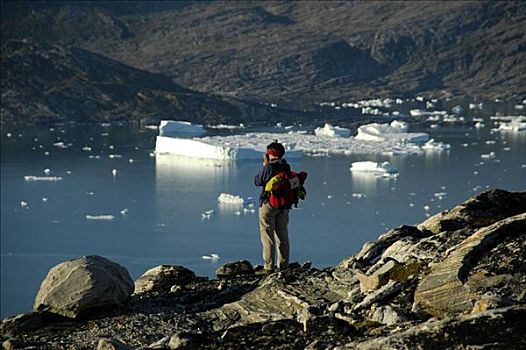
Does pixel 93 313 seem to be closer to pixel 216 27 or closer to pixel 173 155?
pixel 173 155

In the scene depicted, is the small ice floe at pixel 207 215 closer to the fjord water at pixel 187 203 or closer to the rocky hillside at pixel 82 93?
the fjord water at pixel 187 203

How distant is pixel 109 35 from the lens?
93.8m

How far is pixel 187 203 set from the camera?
80.9 ft

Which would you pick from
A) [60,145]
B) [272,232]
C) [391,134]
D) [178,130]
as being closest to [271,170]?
[272,232]

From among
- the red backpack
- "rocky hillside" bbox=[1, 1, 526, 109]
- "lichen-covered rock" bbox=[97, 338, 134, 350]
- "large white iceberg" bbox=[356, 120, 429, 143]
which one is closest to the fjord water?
"large white iceberg" bbox=[356, 120, 429, 143]

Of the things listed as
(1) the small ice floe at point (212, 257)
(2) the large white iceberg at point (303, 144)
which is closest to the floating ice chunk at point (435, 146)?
(2) the large white iceberg at point (303, 144)

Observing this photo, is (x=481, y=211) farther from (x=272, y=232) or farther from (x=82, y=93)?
(x=82, y=93)

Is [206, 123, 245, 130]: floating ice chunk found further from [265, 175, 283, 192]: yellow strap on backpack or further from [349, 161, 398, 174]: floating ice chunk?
[265, 175, 283, 192]: yellow strap on backpack

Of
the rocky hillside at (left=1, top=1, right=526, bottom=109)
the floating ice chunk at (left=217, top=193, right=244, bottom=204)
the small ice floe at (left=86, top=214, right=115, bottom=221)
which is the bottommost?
the small ice floe at (left=86, top=214, right=115, bottom=221)

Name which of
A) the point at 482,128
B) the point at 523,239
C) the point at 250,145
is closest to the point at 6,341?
the point at 523,239

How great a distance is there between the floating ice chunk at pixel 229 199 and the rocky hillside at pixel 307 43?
36.9 meters

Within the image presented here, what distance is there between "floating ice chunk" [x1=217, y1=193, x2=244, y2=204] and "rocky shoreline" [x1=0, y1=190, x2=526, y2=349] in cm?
1747

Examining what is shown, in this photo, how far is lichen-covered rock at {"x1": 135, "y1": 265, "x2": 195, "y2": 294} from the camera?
20.5 ft

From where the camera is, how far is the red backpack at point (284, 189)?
6.09m
